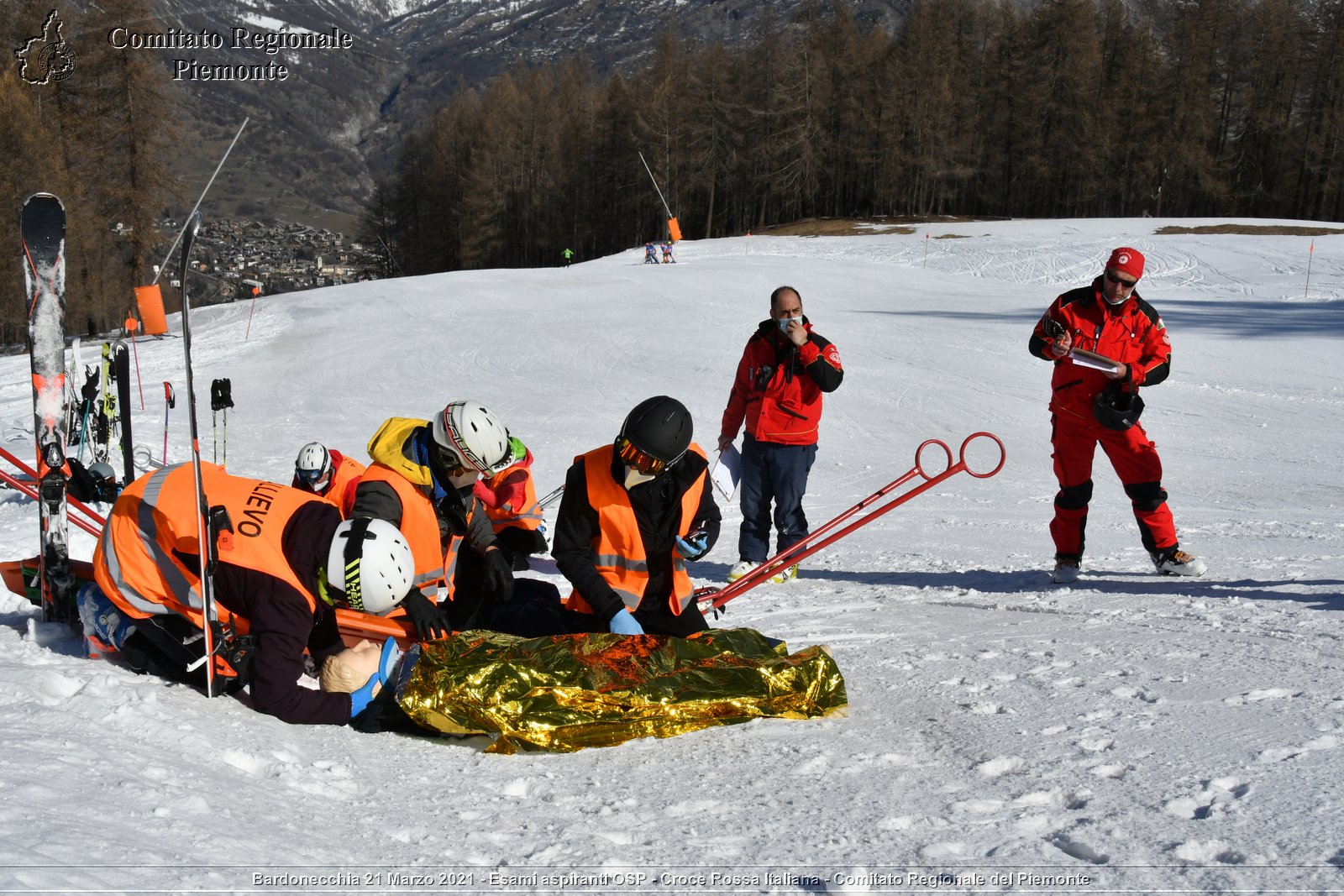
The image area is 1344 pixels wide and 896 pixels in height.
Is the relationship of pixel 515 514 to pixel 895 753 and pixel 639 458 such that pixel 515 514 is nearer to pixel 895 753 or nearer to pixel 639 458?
pixel 639 458

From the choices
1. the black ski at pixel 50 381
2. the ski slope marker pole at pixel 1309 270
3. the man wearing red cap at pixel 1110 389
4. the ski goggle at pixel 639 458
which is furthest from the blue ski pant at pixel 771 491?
the ski slope marker pole at pixel 1309 270

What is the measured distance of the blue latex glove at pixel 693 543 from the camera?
438cm

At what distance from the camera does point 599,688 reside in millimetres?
3504

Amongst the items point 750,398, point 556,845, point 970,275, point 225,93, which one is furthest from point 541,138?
point 556,845

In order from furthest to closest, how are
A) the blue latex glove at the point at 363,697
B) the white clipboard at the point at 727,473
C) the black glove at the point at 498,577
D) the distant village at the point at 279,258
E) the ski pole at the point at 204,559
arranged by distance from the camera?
the distant village at the point at 279,258, the white clipboard at the point at 727,473, the black glove at the point at 498,577, the blue latex glove at the point at 363,697, the ski pole at the point at 204,559

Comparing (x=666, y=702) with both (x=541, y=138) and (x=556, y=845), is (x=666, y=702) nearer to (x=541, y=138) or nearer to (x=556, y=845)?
(x=556, y=845)

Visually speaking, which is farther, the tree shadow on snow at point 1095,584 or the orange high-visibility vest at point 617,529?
the tree shadow on snow at point 1095,584

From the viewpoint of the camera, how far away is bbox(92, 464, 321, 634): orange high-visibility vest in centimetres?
363

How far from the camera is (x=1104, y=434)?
5.48 m

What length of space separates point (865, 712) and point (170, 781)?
7.52ft

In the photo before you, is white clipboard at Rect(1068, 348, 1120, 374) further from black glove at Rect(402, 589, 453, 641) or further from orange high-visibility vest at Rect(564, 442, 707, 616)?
black glove at Rect(402, 589, 453, 641)

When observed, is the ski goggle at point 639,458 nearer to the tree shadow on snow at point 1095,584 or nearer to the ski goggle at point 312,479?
the ski goggle at point 312,479

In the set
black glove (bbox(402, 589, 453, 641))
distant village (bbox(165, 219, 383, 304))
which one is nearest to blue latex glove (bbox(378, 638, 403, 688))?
black glove (bbox(402, 589, 453, 641))

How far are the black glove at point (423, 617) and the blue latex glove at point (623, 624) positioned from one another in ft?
2.19
